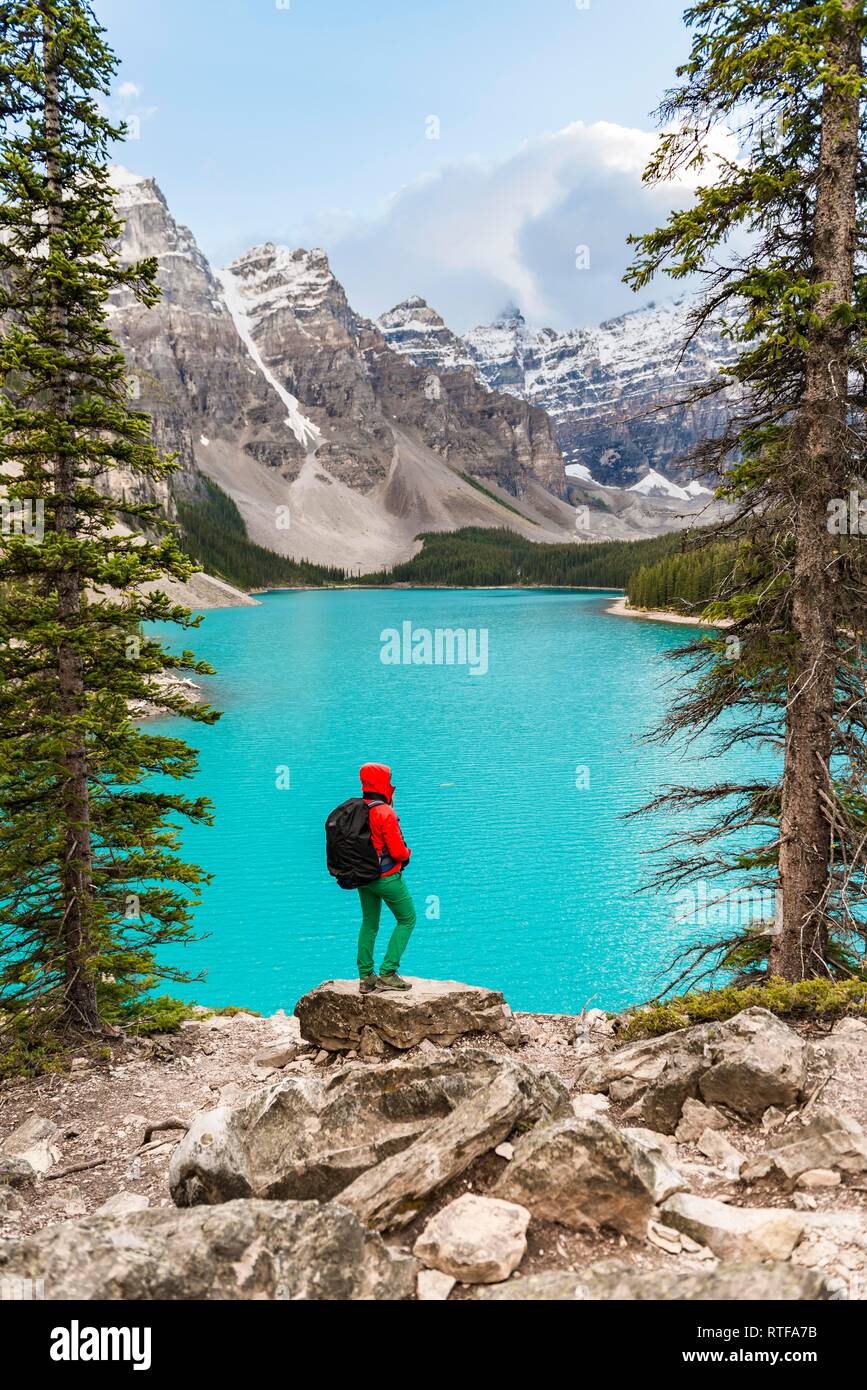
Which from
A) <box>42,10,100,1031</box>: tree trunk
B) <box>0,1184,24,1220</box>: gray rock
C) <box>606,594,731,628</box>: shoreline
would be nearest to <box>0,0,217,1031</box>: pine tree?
<box>42,10,100,1031</box>: tree trunk

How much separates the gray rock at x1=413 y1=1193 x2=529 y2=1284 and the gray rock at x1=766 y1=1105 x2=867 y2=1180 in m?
2.25

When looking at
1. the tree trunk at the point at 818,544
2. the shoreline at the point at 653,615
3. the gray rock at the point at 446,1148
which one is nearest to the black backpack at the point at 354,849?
the gray rock at the point at 446,1148

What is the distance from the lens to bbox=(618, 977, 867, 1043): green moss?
8.94 metres

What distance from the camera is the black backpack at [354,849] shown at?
940cm

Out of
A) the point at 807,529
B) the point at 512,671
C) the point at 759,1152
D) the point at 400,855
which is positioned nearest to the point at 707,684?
the point at 807,529

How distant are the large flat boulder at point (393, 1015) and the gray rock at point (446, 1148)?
12.8 feet

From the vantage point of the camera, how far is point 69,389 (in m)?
11.4

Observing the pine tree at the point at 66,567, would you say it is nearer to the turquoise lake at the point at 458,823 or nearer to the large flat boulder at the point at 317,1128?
the turquoise lake at the point at 458,823

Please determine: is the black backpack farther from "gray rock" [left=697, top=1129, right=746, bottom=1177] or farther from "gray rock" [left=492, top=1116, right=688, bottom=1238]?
"gray rock" [left=697, top=1129, right=746, bottom=1177]

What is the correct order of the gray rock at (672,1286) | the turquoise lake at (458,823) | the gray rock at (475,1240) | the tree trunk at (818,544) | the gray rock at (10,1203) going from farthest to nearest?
the turquoise lake at (458,823) < the tree trunk at (818,544) < the gray rock at (10,1203) < the gray rock at (475,1240) < the gray rock at (672,1286)

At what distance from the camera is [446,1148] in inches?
220

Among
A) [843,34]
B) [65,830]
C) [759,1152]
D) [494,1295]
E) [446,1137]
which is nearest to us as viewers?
[494,1295]
